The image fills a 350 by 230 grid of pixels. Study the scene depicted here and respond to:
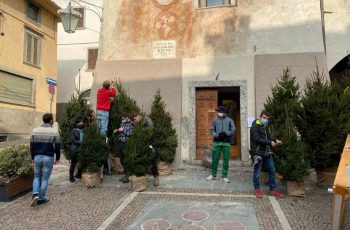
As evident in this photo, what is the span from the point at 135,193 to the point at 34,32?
14336 mm

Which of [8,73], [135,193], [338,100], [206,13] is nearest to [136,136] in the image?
[135,193]

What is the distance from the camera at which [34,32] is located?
→ 60.2 feet

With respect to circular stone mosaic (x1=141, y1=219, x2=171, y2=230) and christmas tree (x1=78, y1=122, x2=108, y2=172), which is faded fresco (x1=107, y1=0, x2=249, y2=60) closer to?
christmas tree (x1=78, y1=122, x2=108, y2=172)

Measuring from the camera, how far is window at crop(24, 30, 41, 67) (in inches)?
697

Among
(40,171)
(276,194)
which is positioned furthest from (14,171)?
(276,194)

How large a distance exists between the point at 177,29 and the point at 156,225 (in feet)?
22.8

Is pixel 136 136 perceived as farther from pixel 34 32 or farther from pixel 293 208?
pixel 34 32

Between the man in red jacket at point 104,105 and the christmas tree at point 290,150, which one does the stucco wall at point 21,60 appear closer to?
the man in red jacket at point 104,105

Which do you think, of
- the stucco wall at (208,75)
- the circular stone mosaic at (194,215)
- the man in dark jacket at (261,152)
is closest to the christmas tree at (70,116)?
the stucco wall at (208,75)

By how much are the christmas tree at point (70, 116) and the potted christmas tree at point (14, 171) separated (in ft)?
4.64

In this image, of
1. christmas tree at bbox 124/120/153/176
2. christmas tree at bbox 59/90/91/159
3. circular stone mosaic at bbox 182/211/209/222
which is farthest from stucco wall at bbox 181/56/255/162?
circular stone mosaic at bbox 182/211/209/222

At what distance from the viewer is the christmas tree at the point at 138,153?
714 centimetres

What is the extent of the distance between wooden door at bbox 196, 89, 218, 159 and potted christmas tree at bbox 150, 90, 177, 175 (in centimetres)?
115

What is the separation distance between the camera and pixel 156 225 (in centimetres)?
535
